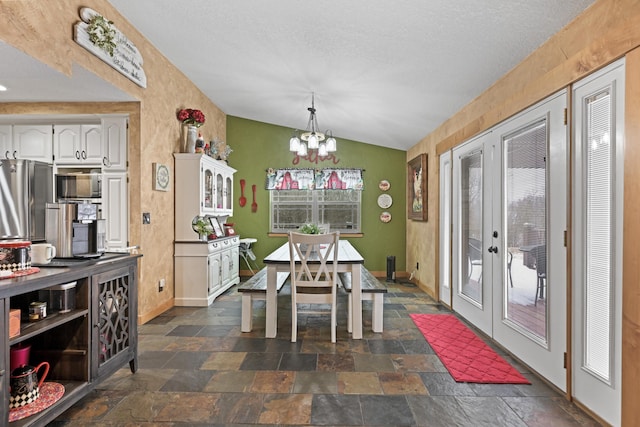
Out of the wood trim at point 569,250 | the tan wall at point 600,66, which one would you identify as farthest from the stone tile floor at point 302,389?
the tan wall at point 600,66

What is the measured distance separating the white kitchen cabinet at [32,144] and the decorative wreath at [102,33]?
1.44 m

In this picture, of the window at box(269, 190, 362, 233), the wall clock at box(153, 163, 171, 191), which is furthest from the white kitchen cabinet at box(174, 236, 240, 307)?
the window at box(269, 190, 362, 233)

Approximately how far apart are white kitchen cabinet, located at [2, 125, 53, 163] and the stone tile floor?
2.24m

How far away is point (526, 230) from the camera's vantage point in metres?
2.68

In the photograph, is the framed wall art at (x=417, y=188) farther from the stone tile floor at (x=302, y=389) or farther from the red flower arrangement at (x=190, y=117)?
the red flower arrangement at (x=190, y=117)

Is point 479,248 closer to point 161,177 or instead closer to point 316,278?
point 316,278

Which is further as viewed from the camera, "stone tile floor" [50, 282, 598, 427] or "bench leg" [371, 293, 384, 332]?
"bench leg" [371, 293, 384, 332]

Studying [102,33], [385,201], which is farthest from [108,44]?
[385,201]

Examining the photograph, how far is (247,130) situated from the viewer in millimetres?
6289

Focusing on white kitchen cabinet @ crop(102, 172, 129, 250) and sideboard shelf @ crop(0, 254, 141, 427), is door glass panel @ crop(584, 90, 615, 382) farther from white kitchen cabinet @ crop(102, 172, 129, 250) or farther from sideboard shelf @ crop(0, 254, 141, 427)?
white kitchen cabinet @ crop(102, 172, 129, 250)

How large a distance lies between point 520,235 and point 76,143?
442 cm

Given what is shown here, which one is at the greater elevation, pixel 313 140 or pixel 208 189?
pixel 313 140

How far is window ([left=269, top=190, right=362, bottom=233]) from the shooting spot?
633cm

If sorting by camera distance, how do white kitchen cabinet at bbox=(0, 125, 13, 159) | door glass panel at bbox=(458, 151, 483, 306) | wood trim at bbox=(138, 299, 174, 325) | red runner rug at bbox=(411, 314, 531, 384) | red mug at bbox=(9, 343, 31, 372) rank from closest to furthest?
red mug at bbox=(9, 343, 31, 372), red runner rug at bbox=(411, 314, 531, 384), door glass panel at bbox=(458, 151, 483, 306), wood trim at bbox=(138, 299, 174, 325), white kitchen cabinet at bbox=(0, 125, 13, 159)
